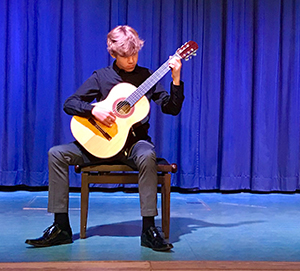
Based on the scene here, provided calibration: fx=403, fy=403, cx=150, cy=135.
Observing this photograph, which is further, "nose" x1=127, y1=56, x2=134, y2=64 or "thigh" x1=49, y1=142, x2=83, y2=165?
"nose" x1=127, y1=56, x2=134, y2=64

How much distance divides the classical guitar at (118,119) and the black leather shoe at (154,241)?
422 millimetres

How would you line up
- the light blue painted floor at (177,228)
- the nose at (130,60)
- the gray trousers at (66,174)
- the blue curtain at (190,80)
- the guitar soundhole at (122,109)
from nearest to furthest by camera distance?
the light blue painted floor at (177,228)
the gray trousers at (66,174)
the guitar soundhole at (122,109)
the nose at (130,60)
the blue curtain at (190,80)

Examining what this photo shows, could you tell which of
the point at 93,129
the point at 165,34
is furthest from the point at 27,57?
the point at 93,129

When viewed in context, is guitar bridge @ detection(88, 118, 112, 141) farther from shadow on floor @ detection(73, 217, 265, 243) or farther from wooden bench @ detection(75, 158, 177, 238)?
shadow on floor @ detection(73, 217, 265, 243)

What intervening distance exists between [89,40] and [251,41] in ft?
5.11

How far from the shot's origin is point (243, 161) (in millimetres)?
3904

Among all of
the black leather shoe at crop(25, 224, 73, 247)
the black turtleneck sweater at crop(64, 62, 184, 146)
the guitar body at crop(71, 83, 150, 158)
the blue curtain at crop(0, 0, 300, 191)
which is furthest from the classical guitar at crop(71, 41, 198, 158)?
the blue curtain at crop(0, 0, 300, 191)

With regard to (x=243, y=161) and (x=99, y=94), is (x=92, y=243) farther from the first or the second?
(x=243, y=161)

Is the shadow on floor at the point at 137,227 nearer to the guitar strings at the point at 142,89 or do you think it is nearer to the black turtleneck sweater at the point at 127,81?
the black turtleneck sweater at the point at 127,81

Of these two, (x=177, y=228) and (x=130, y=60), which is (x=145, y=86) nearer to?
(x=130, y=60)

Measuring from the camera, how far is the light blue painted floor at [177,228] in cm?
181

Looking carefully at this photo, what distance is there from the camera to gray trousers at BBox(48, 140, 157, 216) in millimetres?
1921

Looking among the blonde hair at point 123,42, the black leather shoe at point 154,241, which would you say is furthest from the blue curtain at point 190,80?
the black leather shoe at point 154,241

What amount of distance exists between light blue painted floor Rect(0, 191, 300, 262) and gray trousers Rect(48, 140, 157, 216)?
199mm
